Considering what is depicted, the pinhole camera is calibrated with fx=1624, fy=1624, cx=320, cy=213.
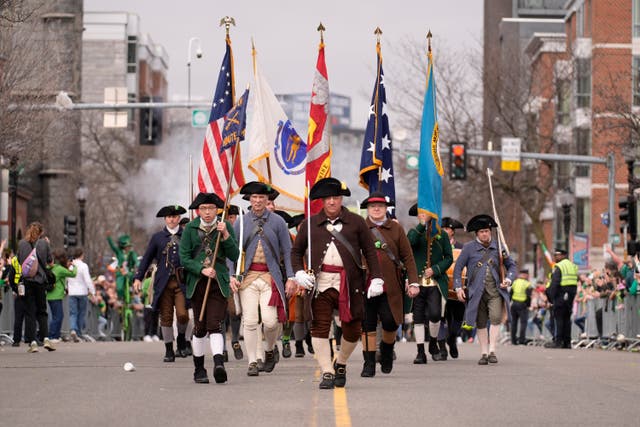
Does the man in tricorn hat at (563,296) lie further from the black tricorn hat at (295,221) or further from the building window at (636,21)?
the building window at (636,21)

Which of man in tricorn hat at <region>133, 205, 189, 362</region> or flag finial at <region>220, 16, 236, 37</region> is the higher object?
flag finial at <region>220, 16, 236, 37</region>

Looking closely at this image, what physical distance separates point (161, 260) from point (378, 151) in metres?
3.19

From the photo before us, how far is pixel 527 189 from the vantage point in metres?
62.3

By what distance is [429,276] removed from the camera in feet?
67.8

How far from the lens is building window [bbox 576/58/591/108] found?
214 ft

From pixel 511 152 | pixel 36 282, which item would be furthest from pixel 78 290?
pixel 511 152

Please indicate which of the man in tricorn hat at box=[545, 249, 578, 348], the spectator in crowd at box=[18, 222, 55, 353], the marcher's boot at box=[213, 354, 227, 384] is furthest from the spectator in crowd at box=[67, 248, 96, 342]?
the marcher's boot at box=[213, 354, 227, 384]

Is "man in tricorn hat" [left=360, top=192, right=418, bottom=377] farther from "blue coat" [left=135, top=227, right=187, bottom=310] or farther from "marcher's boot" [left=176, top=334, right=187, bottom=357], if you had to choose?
"marcher's boot" [left=176, top=334, right=187, bottom=357]

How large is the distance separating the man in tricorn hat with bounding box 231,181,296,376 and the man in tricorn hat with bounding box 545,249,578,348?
51.0ft

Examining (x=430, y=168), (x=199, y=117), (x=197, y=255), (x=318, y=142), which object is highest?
(x=199, y=117)

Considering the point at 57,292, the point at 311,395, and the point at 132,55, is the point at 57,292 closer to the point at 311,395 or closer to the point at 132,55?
the point at 311,395

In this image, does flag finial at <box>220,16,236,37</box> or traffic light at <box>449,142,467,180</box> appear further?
traffic light at <box>449,142,467,180</box>

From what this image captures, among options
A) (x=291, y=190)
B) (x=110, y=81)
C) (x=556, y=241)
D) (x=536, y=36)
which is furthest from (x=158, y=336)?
(x=110, y=81)

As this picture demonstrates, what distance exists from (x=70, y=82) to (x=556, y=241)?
103 ft
